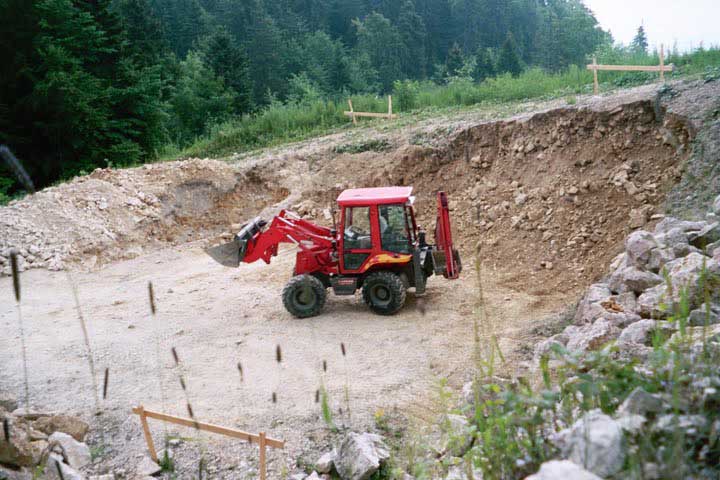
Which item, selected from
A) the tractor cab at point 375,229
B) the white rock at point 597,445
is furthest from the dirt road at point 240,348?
the white rock at point 597,445

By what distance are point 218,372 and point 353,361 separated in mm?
1603

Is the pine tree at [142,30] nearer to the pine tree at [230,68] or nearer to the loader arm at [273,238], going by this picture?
the pine tree at [230,68]

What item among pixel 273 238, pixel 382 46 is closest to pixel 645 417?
pixel 273 238

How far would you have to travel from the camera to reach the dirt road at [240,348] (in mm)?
5926

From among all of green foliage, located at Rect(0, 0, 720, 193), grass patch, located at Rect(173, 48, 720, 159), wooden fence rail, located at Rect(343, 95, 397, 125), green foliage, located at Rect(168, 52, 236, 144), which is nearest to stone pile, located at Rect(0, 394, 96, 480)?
green foliage, located at Rect(0, 0, 720, 193)

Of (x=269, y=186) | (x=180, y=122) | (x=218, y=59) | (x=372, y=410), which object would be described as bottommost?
(x=372, y=410)

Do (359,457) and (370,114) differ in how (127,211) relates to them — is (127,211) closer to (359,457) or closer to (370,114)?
(370,114)

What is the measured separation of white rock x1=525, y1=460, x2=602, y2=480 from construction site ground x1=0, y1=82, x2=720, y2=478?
152 cm

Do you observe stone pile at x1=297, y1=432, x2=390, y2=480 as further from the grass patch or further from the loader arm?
the grass patch

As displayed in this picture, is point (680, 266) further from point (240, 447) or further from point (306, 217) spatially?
point (306, 217)

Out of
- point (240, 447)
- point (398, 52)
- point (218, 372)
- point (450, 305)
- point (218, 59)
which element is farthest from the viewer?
point (398, 52)

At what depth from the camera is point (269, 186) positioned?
1515 cm

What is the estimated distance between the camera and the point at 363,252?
330 inches

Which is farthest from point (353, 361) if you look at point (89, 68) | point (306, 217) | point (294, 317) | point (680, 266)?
point (89, 68)
